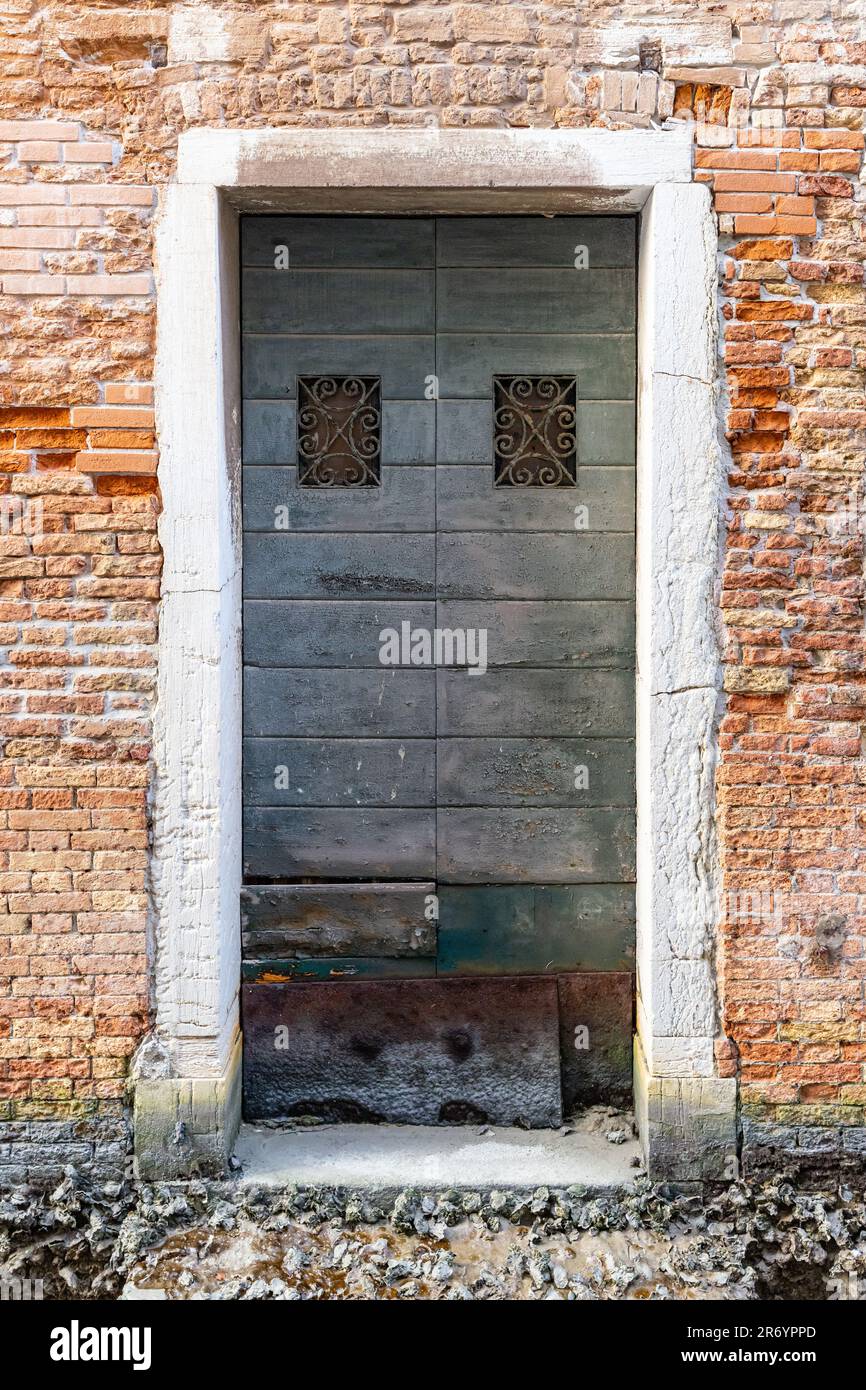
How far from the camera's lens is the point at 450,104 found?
3.10 metres

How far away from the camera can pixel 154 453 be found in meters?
3.17

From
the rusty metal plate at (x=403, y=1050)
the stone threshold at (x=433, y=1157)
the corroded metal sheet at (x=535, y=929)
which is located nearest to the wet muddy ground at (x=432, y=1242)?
the stone threshold at (x=433, y=1157)

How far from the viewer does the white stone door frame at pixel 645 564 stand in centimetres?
310

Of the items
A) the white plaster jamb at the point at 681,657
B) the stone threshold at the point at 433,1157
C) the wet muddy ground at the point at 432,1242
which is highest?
the white plaster jamb at the point at 681,657

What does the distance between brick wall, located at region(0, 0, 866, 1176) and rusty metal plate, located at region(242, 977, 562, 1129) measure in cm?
51

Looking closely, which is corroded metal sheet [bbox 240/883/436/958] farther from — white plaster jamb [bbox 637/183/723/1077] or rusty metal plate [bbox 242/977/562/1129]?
white plaster jamb [bbox 637/183/723/1077]

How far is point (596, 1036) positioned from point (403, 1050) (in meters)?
0.68

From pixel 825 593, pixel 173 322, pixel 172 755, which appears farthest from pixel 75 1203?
pixel 825 593

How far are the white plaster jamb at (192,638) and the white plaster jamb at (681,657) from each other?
53.9 inches

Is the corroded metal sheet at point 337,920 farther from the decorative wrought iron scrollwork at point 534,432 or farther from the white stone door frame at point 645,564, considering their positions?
the decorative wrought iron scrollwork at point 534,432

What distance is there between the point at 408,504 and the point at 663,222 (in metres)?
1.18

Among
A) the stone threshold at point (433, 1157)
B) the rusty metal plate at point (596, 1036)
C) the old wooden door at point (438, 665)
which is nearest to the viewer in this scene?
the stone threshold at point (433, 1157)

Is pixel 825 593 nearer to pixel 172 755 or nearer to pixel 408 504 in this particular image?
pixel 408 504
